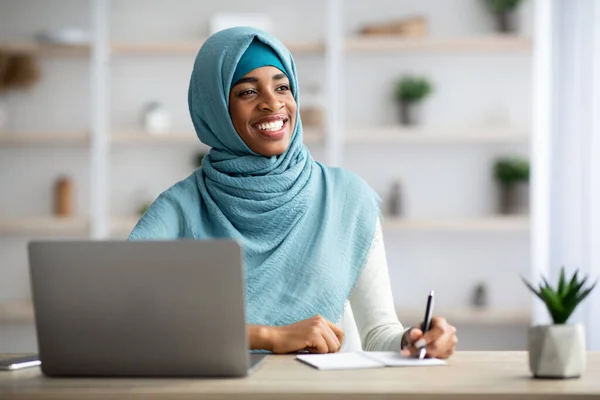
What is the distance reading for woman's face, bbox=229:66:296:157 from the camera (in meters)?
2.07

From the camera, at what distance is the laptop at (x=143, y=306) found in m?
1.33

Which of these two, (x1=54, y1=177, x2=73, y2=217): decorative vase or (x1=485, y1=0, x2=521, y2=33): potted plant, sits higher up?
(x1=485, y1=0, x2=521, y2=33): potted plant

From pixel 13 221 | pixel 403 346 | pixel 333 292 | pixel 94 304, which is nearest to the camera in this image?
pixel 94 304

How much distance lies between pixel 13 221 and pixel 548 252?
2.80 metres

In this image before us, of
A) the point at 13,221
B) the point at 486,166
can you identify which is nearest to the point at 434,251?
the point at 486,166

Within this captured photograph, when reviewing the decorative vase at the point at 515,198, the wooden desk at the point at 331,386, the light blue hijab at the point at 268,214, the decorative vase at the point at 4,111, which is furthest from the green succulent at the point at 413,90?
the wooden desk at the point at 331,386

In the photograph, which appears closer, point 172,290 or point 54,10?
point 172,290

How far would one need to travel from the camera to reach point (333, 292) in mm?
2004

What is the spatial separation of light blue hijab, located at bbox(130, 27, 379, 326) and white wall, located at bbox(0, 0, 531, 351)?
9.23 ft

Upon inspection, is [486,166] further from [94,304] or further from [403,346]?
[94,304]

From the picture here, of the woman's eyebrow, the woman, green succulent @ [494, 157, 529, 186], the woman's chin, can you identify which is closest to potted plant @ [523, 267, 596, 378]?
the woman

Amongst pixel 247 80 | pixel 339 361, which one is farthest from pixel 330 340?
pixel 247 80

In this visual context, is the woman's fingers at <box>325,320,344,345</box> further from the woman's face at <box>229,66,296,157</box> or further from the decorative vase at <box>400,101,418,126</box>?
the decorative vase at <box>400,101,418,126</box>

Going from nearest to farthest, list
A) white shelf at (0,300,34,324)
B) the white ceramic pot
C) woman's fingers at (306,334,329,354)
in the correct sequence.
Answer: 1. the white ceramic pot
2. woman's fingers at (306,334,329,354)
3. white shelf at (0,300,34,324)
